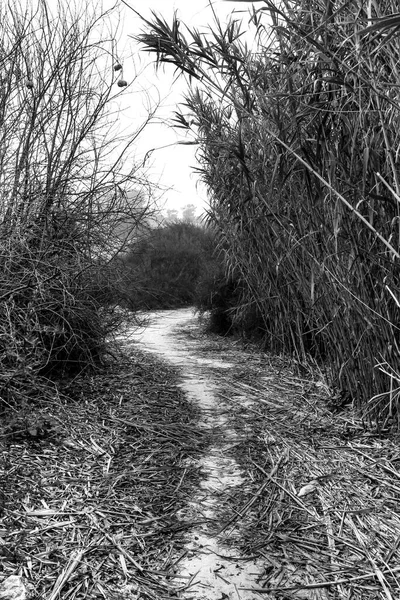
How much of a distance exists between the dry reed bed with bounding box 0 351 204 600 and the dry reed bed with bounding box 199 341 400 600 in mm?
280

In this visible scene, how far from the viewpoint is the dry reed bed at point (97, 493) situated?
164 centimetres

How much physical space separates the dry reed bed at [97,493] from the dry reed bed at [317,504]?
0.28m

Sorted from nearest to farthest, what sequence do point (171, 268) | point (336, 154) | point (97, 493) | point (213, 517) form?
1. point (213, 517)
2. point (97, 493)
3. point (336, 154)
4. point (171, 268)

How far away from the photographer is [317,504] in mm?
2047

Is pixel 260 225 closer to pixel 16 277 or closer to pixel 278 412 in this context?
pixel 278 412

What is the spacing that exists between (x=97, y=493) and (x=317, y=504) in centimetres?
83

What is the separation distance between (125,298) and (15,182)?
3.51 feet

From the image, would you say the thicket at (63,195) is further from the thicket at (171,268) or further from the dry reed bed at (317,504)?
the thicket at (171,268)

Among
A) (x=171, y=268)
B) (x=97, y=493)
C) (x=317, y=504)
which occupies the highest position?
(x=171, y=268)

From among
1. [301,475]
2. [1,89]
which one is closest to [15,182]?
[1,89]

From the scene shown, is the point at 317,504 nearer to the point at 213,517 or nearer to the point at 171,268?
the point at 213,517

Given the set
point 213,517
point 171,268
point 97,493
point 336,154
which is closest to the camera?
point 213,517

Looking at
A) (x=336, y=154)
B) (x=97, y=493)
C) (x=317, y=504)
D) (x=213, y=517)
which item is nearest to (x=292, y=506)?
(x=317, y=504)

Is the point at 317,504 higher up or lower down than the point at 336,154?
lower down
